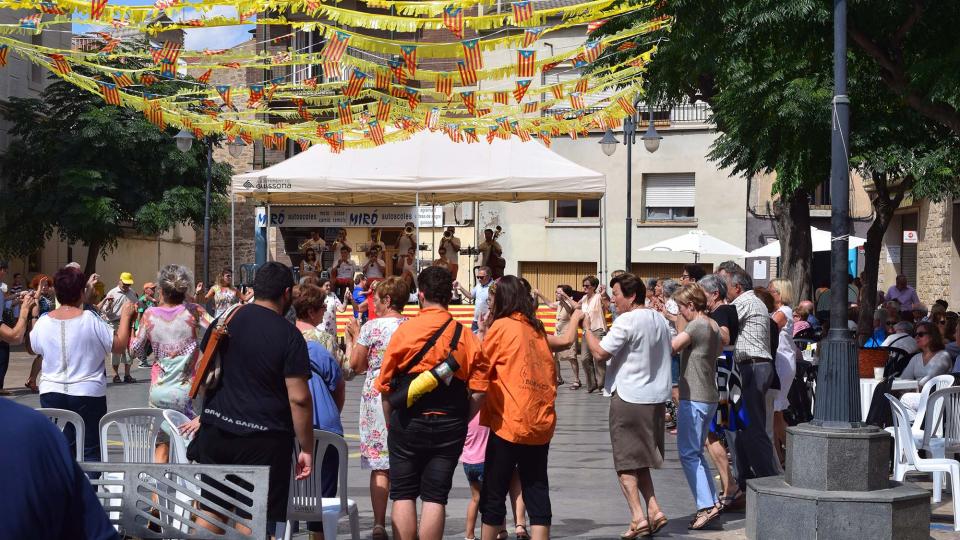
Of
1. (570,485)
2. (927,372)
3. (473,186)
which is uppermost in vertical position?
(473,186)

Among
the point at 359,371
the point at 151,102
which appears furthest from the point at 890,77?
the point at 151,102

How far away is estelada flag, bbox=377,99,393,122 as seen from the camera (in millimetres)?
14359

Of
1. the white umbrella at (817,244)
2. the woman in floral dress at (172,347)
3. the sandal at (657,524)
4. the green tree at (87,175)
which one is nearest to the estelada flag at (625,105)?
the sandal at (657,524)

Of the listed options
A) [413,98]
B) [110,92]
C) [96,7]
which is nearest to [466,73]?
[413,98]

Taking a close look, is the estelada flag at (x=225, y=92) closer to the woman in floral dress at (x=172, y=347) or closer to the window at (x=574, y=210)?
the woman in floral dress at (x=172, y=347)

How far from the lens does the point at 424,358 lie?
683 cm

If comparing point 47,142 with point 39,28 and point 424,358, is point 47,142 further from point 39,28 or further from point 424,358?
point 424,358

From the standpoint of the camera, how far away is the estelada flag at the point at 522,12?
1146cm

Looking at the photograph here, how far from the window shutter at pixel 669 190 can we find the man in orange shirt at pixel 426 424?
102ft

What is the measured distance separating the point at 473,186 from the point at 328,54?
28.2 ft

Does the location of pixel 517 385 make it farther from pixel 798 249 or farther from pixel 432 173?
pixel 798 249

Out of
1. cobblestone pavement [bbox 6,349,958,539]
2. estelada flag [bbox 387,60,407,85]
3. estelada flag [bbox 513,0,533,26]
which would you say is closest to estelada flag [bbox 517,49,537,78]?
estelada flag [bbox 513,0,533,26]

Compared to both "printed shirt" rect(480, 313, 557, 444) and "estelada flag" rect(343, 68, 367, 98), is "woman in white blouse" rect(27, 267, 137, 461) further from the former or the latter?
"estelada flag" rect(343, 68, 367, 98)

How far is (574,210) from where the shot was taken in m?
38.1
